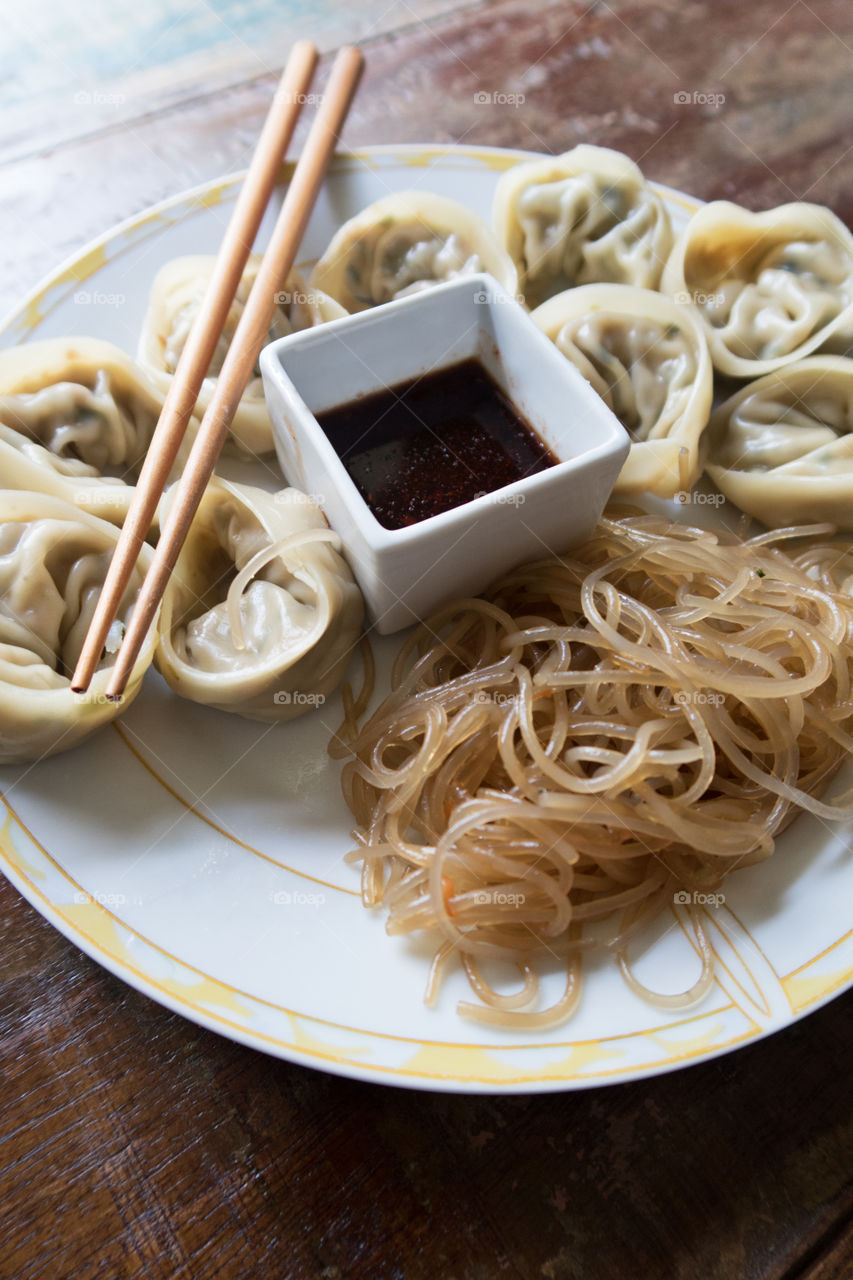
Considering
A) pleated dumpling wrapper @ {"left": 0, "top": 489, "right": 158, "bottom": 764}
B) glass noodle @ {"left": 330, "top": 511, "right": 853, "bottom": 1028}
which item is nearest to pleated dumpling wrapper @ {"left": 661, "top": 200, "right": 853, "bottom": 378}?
glass noodle @ {"left": 330, "top": 511, "right": 853, "bottom": 1028}

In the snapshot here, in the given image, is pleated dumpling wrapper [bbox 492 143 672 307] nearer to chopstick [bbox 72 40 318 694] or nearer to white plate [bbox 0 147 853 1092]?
chopstick [bbox 72 40 318 694]

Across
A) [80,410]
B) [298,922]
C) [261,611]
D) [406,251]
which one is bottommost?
[298,922]

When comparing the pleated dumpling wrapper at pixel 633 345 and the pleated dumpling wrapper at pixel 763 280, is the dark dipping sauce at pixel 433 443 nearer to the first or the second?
the pleated dumpling wrapper at pixel 633 345

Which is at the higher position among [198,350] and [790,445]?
[198,350]

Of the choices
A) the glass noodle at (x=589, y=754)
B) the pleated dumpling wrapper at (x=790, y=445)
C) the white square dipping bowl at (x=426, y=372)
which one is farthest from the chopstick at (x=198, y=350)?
the pleated dumpling wrapper at (x=790, y=445)

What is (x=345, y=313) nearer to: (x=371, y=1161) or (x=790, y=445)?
(x=790, y=445)

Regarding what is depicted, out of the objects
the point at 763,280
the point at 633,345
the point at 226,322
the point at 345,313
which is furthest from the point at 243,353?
the point at 763,280

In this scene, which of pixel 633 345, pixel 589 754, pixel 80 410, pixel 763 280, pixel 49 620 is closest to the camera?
pixel 589 754
